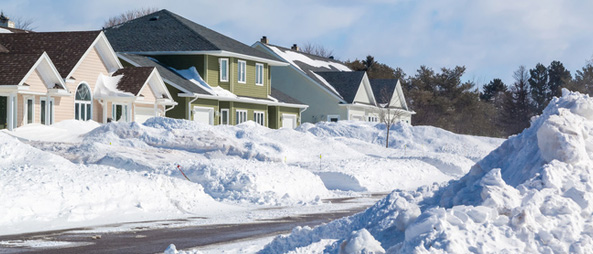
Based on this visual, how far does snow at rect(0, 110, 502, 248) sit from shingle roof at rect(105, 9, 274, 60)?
7.30m

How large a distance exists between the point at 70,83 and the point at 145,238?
23.2 meters

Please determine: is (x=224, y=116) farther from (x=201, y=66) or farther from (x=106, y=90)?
(x=106, y=90)

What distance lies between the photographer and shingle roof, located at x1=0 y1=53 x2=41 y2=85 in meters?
31.0

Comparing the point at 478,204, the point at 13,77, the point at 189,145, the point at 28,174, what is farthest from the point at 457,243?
the point at 13,77

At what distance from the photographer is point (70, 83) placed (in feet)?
114

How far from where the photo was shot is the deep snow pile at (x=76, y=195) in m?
15.0

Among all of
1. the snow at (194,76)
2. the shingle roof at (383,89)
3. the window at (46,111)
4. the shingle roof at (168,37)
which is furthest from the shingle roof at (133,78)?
the shingle roof at (383,89)

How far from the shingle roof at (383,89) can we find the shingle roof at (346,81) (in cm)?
487

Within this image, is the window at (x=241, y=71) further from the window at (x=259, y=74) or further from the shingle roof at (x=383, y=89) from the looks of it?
the shingle roof at (x=383, y=89)

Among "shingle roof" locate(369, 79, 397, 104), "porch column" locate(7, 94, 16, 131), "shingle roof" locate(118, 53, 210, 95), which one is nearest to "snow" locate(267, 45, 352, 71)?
"shingle roof" locate(369, 79, 397, 104)

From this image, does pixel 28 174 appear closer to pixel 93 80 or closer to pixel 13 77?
pixel 13 77

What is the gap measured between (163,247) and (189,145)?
17725 millimetres

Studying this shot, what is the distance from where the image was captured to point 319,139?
3778 cm

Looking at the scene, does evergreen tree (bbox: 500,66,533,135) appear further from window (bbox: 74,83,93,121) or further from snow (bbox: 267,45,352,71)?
window (bbox: 74,83,93,121)
